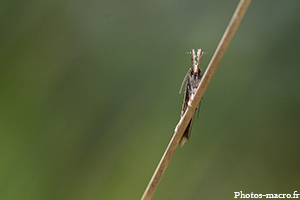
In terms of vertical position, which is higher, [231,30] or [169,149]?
[231,30]

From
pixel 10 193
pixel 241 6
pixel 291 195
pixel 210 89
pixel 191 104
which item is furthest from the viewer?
pixel 210 89

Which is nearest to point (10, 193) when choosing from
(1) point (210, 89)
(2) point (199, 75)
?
(2) point (199, 75)

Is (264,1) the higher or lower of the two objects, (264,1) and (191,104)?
the higher

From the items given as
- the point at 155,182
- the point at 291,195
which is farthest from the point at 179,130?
the point at 291,195

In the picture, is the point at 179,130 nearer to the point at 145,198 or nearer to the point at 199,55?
the point at 145,198

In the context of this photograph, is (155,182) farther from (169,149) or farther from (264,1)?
(264,1)

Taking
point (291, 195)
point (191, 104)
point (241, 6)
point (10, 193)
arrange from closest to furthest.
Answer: point (241, 6)
point (191, 104)
point (10, 193)
point (291, 195)

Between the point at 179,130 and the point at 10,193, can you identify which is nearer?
the point at 179,130

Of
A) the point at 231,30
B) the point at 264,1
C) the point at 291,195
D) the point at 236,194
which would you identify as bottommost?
the point at 236,194

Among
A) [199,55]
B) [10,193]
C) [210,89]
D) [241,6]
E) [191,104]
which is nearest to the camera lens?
[241,6]
